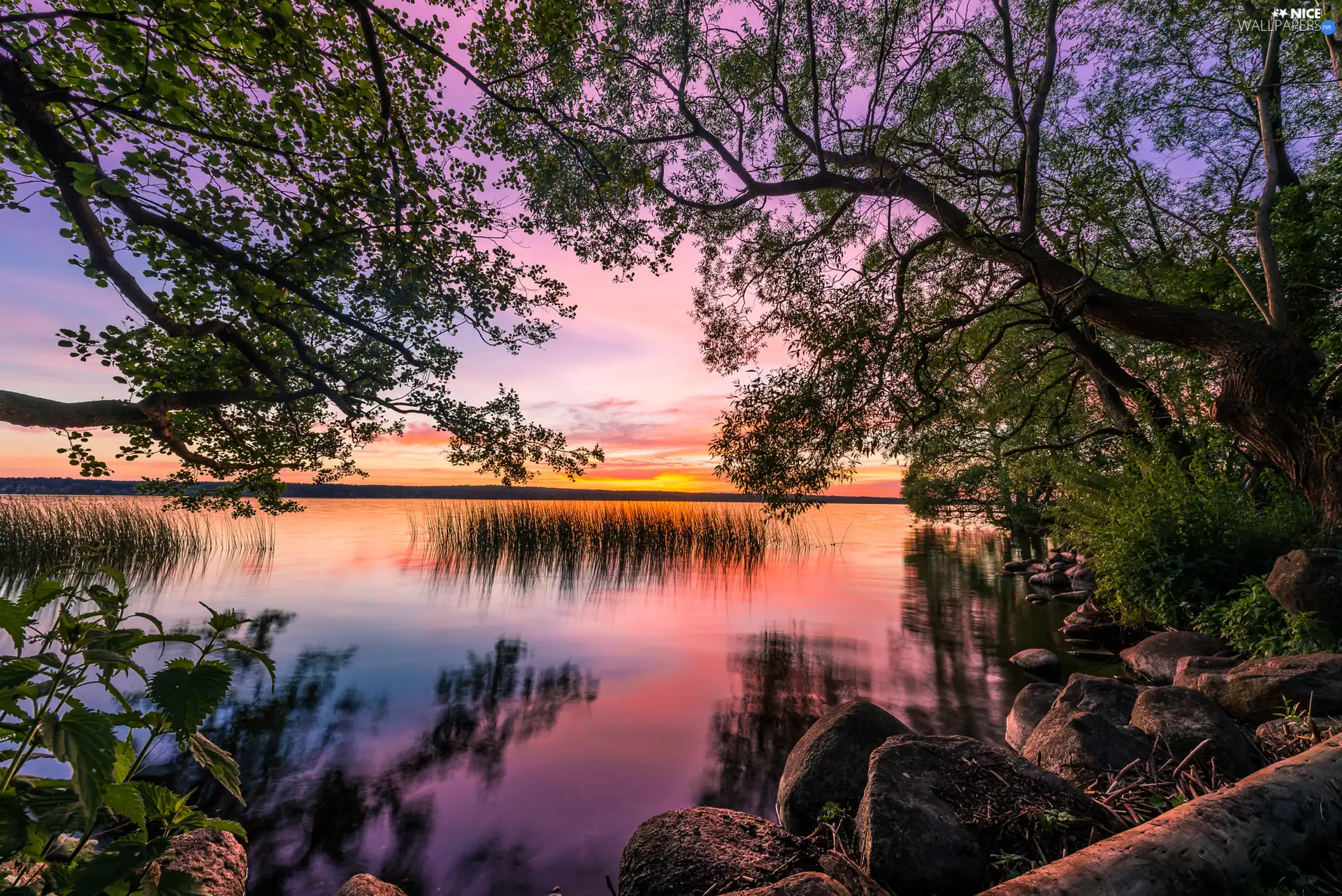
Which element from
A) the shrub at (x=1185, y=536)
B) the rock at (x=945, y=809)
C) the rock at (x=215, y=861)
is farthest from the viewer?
the shrub at (x=1185, y=536)

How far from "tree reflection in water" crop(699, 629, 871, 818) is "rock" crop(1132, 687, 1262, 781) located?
3192 millimetres

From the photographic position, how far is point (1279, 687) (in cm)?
462

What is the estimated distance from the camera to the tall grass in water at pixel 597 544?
1686 centimetres

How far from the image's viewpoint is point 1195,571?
7621 millimetres

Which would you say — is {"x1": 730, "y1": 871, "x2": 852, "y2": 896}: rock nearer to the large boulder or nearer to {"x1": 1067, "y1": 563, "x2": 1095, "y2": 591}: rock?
{"x1": 1067, "y1": 563, "x2": 1095, "y2": 591}: rock

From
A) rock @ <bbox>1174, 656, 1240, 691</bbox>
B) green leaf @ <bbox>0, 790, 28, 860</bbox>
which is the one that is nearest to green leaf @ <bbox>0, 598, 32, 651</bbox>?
green leaf @ <bbox>0, 790, 28, 860</bbox>

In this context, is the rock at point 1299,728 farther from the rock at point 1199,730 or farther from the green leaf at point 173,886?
the green leaf at point 173,886

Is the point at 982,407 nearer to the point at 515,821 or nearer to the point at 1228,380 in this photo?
the point at 1228,380

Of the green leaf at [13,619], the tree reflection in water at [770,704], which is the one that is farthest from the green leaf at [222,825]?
the tree reflection in water at [770,704]

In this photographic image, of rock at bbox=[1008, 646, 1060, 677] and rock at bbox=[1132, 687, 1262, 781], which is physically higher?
rock at bbox=[1132, 687, 1262, 781]

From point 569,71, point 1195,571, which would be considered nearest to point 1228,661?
point 1195,571

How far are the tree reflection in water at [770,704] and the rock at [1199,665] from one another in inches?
140

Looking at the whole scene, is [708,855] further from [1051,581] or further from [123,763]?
[1051,581]

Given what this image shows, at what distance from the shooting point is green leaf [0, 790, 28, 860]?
1.23 m
